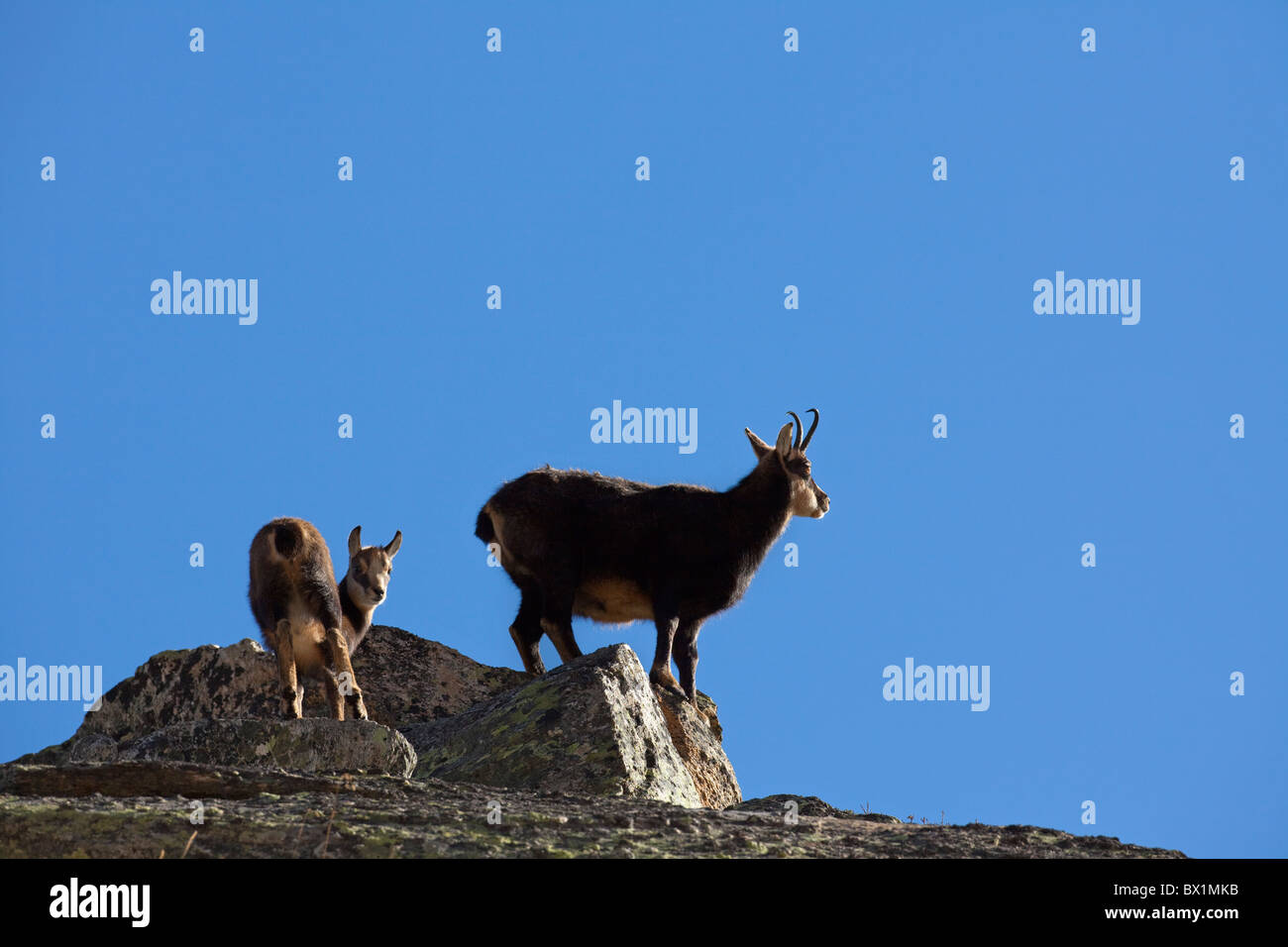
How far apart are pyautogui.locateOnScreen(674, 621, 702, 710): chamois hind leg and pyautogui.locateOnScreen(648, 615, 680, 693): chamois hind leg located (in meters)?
0.08

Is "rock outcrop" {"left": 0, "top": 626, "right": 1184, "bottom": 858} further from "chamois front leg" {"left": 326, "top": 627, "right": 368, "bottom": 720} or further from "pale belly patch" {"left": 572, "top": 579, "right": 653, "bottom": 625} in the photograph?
"pale belly patch" {"left": 572, "top": 579, "right": 653, "bottom": 625}

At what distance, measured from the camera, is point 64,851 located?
16.7 feet

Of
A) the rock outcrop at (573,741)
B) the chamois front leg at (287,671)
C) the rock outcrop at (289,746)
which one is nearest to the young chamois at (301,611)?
the chamois front leg at (287,671)

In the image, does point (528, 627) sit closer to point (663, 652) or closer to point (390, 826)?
point (663, 652)

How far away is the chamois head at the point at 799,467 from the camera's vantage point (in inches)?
547

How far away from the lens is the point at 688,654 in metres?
13.2

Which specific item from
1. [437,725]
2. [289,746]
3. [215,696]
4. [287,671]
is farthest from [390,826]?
[215,696]

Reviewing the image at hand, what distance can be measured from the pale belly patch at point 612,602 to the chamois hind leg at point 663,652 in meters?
0.24

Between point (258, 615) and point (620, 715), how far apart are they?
3.10 metres

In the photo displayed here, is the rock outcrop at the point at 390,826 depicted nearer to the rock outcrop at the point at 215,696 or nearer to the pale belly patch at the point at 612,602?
the rock outcrop at the point at 215,696

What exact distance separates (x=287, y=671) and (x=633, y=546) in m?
3.97

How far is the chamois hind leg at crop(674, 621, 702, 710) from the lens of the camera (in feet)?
42.6

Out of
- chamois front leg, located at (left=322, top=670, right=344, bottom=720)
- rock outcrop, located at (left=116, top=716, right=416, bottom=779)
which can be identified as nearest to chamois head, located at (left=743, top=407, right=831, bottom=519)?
chamois front leg, located at (left=322, top=670, right=344, bottom=720)
